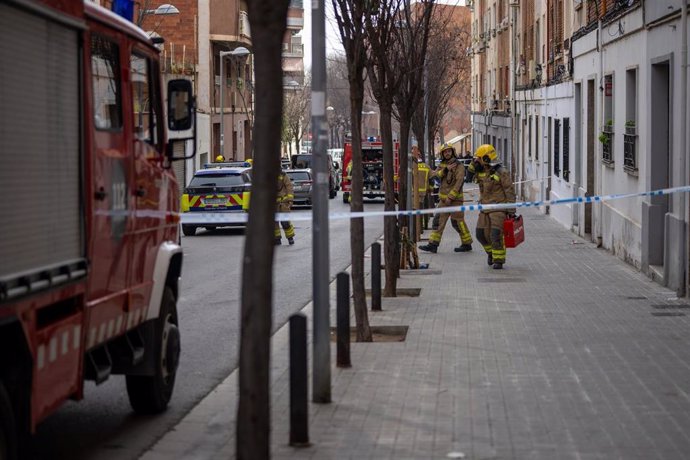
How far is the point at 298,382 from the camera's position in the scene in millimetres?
7344

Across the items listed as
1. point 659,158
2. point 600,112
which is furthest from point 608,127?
point 659,158

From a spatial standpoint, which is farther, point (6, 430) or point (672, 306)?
point (672, 306)

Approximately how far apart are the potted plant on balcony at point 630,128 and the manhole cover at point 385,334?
27.7ft

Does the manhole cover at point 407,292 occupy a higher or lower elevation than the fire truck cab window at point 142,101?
lower

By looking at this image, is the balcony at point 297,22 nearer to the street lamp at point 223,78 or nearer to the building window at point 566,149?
the street lamp at point 223,78

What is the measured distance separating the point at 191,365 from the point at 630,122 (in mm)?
11093

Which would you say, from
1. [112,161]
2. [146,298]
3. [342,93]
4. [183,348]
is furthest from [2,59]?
[342,93]

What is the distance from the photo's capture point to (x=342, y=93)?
10538cm

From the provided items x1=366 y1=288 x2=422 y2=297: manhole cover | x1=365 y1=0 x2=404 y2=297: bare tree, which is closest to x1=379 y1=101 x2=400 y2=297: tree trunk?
x1=365 y1=0 x2=404 y2=297: bare tree

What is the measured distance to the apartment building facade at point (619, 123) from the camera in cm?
1584

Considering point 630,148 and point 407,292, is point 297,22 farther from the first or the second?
point 407,292

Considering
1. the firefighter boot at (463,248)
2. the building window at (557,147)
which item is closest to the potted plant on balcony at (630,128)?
the firefighter boot at (463,248)

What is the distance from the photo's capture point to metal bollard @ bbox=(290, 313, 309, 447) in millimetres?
7289

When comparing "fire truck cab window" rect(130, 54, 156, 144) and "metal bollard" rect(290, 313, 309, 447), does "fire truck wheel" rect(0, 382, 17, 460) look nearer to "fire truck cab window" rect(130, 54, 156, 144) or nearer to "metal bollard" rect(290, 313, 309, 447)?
"metal bollard" rect(290, 313, 309, 447)
